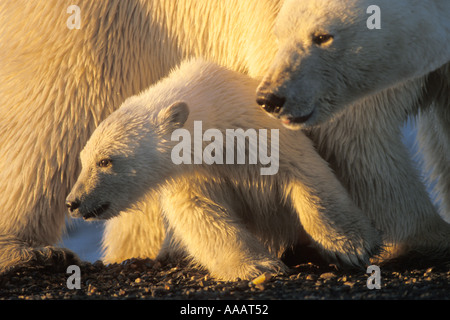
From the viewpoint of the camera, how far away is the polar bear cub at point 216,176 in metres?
3.72

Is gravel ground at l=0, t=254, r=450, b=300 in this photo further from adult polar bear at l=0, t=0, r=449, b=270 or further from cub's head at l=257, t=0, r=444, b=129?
cub's head at l=257, t=0, r=444, b=129

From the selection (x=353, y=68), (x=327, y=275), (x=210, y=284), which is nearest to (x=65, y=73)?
(x=210, y=284)

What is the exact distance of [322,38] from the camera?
135 inches

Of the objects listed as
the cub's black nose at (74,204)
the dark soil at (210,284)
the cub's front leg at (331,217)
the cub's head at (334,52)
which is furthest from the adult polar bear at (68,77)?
the cub's head at (334,52)

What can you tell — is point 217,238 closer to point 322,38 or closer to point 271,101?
point 271,101

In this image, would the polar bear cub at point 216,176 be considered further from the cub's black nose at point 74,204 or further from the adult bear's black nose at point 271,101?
the adult bear's black nose at point 271,101

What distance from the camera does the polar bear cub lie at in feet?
12.2

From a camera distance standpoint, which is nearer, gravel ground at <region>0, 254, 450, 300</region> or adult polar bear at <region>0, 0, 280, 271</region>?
gravel ground at <region>0, 254, 450, 300</region>

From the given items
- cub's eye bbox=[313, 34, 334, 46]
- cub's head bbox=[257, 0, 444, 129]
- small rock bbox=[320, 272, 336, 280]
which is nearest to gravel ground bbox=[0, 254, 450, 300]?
small rock bbox=[320, 272, 336, 280]

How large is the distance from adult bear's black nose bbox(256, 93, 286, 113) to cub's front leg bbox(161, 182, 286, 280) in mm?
630

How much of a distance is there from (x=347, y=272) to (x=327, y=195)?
0.39m

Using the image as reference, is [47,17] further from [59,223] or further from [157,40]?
[59,223]
